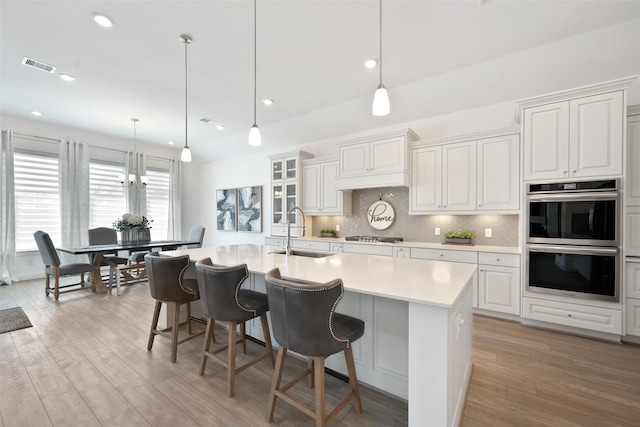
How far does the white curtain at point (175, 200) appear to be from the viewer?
713 cm

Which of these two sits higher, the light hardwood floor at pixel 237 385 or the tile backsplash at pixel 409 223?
the tile backsplash at pixel 409 223

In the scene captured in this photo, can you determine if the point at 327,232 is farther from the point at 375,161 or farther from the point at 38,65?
the point at 38,65

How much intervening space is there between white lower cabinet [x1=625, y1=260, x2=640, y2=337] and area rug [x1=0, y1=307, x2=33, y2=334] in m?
6.31

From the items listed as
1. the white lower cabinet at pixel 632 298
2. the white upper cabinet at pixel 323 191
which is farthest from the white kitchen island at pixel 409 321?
the white upper cabinet at pixel 323 191

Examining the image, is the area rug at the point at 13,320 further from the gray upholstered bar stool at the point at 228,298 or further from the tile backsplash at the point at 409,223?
the tile backsplash at the point at 409,223

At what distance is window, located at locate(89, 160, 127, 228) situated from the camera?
5.94 m

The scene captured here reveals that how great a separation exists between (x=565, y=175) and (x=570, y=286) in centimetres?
114

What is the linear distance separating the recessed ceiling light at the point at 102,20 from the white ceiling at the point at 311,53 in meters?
0.04

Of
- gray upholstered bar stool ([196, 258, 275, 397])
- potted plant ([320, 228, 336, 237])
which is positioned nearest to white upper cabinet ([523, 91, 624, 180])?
potted plant ([320, 228, 336, 237])

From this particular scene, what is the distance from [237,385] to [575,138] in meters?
3.89

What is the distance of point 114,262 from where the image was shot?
4723 mm

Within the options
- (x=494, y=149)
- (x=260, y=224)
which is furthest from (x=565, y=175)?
(x=260, y=224)

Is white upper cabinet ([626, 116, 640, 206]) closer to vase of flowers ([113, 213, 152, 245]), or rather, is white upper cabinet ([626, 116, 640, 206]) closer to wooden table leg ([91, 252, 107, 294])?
vase of flowers ([113, 213, 152, 245])

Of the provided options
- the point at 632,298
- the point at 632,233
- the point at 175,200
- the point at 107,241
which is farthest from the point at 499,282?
the point at 175,200
